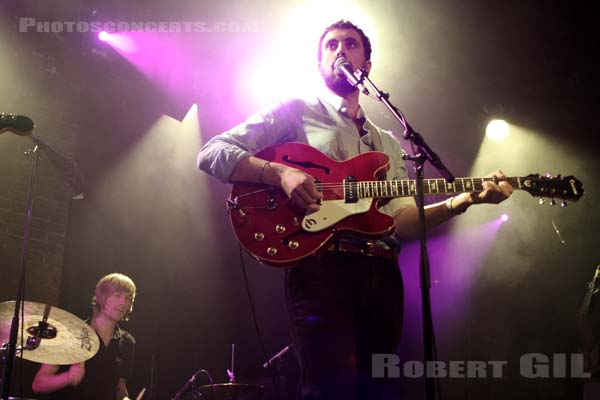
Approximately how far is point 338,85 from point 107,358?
368 centimetres

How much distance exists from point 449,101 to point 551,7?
149 cm

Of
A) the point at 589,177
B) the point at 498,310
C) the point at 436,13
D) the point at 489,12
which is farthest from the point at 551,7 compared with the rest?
the point at 498,310

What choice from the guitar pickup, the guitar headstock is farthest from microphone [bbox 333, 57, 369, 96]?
the guitar headstock

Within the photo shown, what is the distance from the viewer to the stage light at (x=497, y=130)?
6.84m

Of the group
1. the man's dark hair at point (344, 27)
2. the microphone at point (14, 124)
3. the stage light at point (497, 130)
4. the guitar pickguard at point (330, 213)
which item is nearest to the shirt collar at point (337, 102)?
the man's dark hair at point (344, 27)

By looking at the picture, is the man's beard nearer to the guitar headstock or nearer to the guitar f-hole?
the guitar f-hole

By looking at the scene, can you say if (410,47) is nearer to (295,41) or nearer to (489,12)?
(489,12)

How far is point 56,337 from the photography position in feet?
13.0

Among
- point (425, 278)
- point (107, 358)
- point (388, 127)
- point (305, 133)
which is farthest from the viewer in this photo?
point (388, 127)

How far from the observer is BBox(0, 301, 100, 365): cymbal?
12.5ft

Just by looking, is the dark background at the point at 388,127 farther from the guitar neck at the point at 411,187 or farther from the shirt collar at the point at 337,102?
the guitar neck at the point at 411,187

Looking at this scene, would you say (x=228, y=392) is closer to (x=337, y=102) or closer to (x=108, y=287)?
(x=108, y=287)

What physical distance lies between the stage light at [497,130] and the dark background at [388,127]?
11 cm

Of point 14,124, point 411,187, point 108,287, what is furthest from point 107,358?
point 411,187
